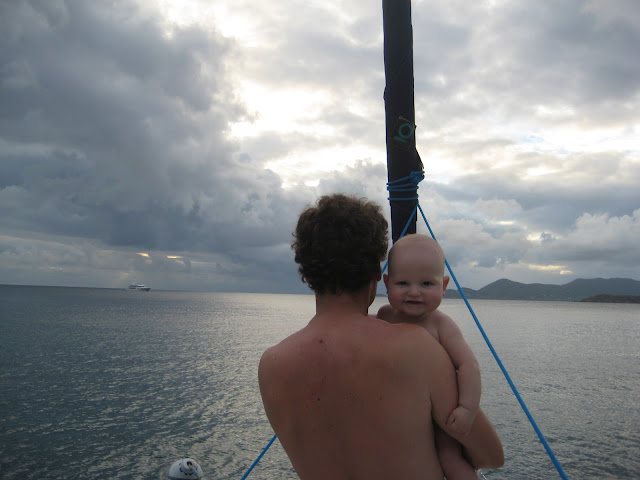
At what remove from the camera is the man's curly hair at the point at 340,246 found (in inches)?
71.9

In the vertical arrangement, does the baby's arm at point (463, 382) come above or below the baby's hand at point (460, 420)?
above

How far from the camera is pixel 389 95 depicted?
2.53m

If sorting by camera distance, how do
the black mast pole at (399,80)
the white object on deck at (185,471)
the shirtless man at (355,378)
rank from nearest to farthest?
the shirtless man at (355,378)
the black mast pole at (399,80)
the white object on deck at (185,471)

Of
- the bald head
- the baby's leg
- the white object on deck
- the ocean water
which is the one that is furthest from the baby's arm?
the ocean water

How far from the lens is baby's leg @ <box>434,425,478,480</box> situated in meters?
1.88

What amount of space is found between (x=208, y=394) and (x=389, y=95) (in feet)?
76.5

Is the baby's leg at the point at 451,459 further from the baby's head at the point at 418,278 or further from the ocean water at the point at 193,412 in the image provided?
the ocean water at the point at 193,412

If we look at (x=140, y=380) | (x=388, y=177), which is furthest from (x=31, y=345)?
(x=388, y=177)

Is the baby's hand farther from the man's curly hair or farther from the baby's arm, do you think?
the man's curly hair

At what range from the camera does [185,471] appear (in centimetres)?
1245

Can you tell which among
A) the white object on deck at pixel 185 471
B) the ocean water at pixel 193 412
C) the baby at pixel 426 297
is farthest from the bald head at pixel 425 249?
the ocean water at pixel 193 412

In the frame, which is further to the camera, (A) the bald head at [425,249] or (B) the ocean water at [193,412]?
(B) the ocean water at [193,412]

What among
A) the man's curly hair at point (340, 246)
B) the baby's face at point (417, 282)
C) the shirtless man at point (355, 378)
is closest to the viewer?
the shirtless man at point (355, 378)

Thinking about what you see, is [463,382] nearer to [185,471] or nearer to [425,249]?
[425,249]
